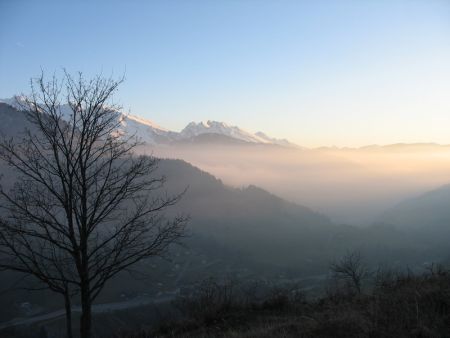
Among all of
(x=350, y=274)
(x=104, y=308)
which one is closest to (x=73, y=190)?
(x=350, y=274)

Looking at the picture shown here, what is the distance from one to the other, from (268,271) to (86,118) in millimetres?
185609

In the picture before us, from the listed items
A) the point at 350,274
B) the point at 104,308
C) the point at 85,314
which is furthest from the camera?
the point at 104,308

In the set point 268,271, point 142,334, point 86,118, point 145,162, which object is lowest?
point 268,271

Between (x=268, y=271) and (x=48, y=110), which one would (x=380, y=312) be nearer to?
(x=48, y=110)

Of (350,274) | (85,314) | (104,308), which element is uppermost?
(85,314)

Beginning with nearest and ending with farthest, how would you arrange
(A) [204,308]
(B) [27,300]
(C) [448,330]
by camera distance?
(C) [448,330], (A) [204,308], (B) [27,300]

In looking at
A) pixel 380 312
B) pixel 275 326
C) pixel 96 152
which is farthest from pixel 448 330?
pixel 96 152

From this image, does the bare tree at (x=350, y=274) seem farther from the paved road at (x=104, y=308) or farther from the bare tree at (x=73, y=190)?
the paved road at (x=104, y=308)

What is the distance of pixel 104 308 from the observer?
12850 cm

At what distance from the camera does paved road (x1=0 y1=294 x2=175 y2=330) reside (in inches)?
4433

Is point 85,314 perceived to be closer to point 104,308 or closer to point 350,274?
point 350,274

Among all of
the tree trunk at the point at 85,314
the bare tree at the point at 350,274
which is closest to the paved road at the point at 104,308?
the bare tree at the point at 350,274

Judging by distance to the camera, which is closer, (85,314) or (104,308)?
(85,314)

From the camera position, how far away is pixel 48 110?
1096cm
